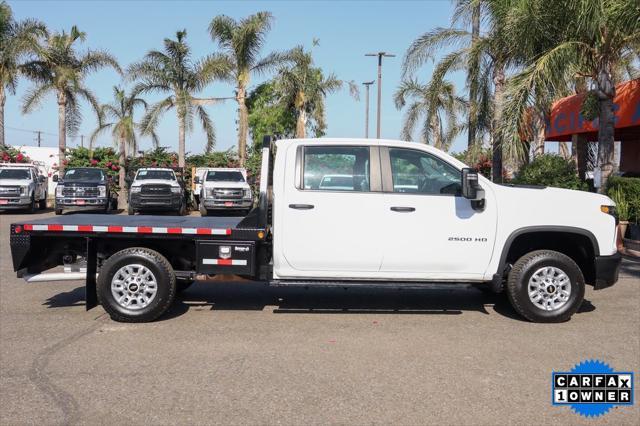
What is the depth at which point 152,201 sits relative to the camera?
2002 cm

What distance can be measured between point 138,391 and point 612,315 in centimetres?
534

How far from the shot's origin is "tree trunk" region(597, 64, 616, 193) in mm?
12758

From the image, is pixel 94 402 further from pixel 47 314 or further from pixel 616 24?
pixel 616 24

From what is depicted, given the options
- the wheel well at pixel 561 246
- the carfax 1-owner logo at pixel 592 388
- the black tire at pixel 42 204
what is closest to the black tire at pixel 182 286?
the wheel well at pixel 561 246

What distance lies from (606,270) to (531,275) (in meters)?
0.82

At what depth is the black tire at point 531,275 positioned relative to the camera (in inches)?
245

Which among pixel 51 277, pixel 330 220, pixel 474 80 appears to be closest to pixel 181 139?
pixel 474 80

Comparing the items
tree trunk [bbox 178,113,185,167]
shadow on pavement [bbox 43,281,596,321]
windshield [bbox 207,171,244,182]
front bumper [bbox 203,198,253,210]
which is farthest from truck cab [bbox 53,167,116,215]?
shadow on pavement [bbox 43,281,596,321]

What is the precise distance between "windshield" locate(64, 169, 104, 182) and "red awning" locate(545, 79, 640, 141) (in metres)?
16.1

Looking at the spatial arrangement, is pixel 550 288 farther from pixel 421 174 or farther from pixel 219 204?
pixel 219 204

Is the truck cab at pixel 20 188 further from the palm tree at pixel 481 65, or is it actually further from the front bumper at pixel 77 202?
the palm tree at pixel 481 65

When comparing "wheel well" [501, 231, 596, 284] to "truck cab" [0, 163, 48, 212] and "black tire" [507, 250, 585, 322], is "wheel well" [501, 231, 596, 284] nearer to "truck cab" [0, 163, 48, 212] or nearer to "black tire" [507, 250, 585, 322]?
"black tire" [507, 250, 585, 322]

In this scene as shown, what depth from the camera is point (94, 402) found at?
418 centimetres

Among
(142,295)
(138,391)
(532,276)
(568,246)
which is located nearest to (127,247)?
(142,295)
